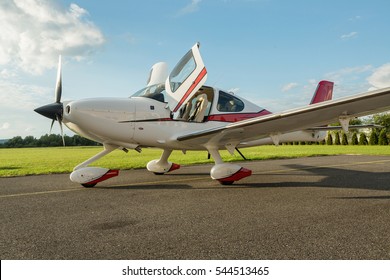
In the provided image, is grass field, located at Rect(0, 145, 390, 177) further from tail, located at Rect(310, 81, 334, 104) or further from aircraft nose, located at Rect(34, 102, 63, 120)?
tail, located at Rect(310, 81, 334, 104)

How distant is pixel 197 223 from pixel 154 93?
172 inches

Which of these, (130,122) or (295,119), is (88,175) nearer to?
(130,122)

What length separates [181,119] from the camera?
272 inches

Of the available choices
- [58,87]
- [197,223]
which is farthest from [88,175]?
[197,223]

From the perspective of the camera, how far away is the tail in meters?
11.0

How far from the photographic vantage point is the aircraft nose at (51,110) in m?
5.66

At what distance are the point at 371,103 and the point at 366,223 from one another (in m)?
2.22

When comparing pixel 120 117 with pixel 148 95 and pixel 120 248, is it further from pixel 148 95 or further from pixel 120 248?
pixel 120 248

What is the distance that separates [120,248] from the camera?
8.52ft

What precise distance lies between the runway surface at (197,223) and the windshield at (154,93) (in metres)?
2.38

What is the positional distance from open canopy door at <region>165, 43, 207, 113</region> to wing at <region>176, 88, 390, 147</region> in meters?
0.90

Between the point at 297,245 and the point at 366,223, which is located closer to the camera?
the point at 297,245

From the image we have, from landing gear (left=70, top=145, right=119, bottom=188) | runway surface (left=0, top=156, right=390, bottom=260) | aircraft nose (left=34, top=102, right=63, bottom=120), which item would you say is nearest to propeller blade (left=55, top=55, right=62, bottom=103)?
aircraft nose (left=34, top=102, right=63, bottom=120)
